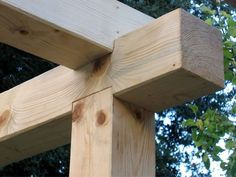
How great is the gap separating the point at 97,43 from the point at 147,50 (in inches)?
5.2

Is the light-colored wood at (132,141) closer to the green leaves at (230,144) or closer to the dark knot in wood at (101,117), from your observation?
the dark knot in wood at (101,117)

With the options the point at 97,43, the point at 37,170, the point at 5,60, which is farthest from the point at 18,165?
the point at 97,43

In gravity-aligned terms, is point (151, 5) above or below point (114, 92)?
above

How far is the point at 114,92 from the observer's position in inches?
51.7

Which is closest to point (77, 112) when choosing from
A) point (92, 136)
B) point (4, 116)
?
point (92, 136)

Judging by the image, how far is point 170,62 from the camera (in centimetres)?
119

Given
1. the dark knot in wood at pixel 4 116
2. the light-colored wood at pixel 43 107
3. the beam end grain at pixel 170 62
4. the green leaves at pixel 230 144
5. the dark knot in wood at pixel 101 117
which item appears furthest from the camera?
the green leaves at pixel 230 144

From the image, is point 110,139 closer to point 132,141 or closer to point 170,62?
point 132,141

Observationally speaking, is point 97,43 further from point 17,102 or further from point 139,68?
point 17,102

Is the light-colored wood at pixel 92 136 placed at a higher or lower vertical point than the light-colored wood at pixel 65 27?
lower

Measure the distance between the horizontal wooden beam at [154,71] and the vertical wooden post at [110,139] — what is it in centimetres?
3

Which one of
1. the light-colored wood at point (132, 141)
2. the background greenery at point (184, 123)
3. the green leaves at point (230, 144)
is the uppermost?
the background greenery at point (184, 123)

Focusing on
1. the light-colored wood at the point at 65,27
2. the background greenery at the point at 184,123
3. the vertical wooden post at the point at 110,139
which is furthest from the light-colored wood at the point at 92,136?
the background greenery at the point at 184,123

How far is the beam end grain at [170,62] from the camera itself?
3.91 ft
